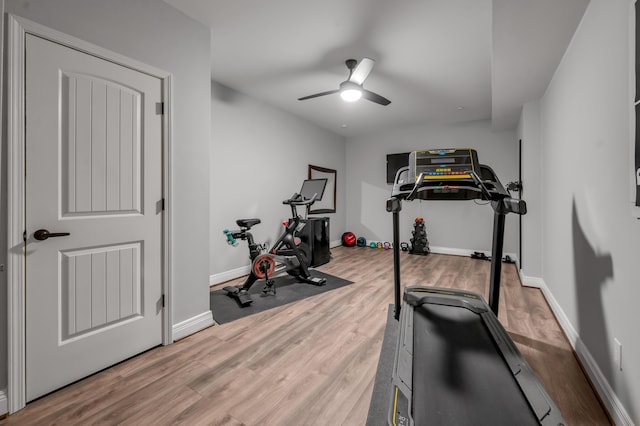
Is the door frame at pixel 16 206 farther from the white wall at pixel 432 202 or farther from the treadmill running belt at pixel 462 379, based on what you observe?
the white wall at pixel 432 202

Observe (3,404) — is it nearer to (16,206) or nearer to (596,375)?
(16,206)

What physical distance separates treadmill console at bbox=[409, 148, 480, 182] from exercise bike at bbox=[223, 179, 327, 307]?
6.12ft

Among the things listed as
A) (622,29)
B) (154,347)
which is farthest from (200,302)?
(622,29)

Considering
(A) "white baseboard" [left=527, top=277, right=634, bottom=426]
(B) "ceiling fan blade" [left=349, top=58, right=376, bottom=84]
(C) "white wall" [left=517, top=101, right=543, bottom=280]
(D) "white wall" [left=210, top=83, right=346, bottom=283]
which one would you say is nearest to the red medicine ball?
(D) "white wall" [left=210, top=83, right=346, bottom=283]

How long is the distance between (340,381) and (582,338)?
1.66 metres

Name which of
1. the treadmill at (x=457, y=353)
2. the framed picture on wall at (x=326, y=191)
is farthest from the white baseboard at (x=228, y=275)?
the treadmill at (x=457, y=353)

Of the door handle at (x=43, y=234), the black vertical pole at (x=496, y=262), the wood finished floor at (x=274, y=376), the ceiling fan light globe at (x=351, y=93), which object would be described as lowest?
the wood finished floor at (x=274, y=376)

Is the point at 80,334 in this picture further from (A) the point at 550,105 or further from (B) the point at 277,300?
(A) the point at 550,105

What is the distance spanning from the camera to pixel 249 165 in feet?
13.6

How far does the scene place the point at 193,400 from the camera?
1.51 metres

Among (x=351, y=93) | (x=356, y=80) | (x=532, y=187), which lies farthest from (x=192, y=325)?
(x=532, y=187)

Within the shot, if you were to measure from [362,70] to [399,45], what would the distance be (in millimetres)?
425

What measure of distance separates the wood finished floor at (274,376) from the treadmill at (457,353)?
32 cm

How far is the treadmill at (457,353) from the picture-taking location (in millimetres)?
1157
